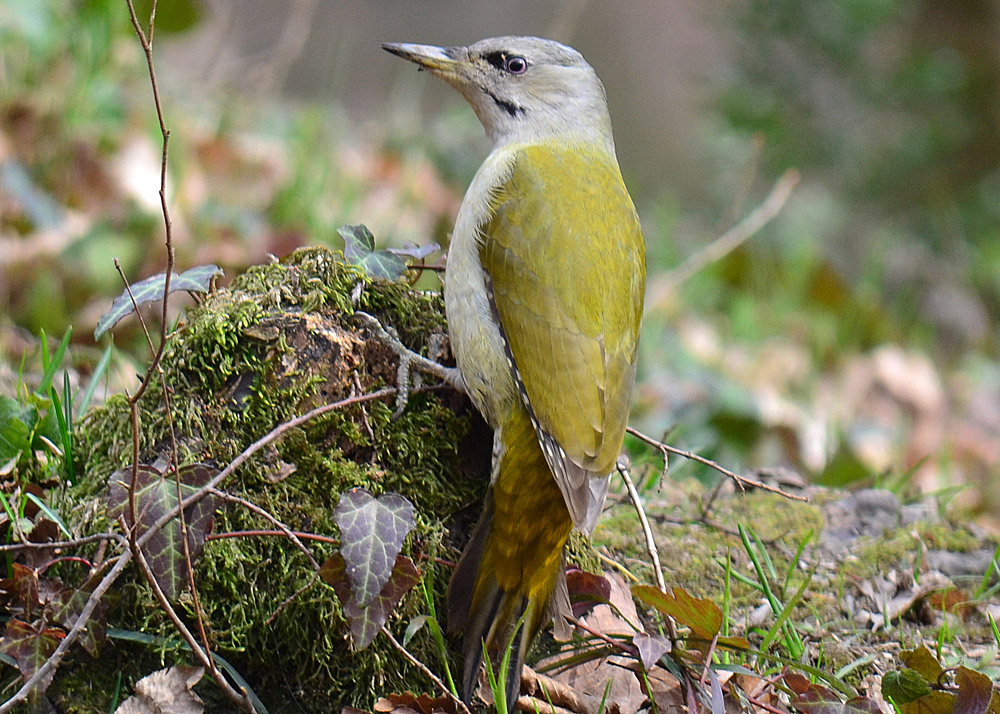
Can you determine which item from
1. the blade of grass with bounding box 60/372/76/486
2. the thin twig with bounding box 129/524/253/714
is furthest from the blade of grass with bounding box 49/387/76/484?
the thin twig with bounding box 129/524/253/714

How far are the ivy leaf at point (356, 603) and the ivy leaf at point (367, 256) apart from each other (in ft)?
2.83

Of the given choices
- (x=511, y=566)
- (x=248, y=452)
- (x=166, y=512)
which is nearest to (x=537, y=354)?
(x=511, y=566)

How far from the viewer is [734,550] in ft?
11.0

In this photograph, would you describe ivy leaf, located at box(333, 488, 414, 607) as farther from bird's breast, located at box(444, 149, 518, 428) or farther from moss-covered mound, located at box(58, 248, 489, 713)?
bird's breast, located at box(444, 149, 518, 428)

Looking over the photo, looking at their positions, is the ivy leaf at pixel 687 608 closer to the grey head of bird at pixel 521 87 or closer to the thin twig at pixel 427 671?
the thin twig at pixel 427 671

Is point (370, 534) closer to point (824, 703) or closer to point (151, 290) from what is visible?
point (151, 290)

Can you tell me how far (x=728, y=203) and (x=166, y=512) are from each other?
280 inches

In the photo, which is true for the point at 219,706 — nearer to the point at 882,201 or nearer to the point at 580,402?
the point at 580,402

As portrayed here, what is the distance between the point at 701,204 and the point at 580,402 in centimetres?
784

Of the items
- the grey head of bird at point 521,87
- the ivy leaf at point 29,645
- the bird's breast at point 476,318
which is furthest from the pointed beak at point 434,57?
the ivy leaf at point 29,645

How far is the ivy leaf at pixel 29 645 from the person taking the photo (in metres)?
2.26

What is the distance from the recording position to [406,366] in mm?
2725

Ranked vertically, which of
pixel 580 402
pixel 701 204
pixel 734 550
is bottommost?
pixel 701 204

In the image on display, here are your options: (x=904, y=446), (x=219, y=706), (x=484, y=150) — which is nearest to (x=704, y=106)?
(x=484, y=150)
